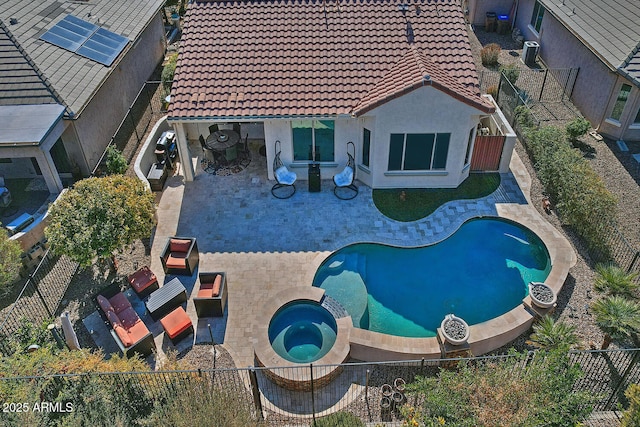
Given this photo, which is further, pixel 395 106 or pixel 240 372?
pixel 395 106

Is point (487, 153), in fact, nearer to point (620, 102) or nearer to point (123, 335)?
point (620, 102)

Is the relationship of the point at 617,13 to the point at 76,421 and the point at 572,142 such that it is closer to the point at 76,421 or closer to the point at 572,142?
the point at 572,142

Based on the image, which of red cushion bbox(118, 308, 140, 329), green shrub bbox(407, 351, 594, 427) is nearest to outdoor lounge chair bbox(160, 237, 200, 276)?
red cushion bbox(118, 308, 140, 329)

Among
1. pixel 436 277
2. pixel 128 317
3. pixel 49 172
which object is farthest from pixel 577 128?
pixel 49 172

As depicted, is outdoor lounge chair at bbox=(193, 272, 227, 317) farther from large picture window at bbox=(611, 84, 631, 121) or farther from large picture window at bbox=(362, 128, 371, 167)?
large picture window at bbox=(611, 84, 631, 121)

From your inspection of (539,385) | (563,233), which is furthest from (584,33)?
(539,385)

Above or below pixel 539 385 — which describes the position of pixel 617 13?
above

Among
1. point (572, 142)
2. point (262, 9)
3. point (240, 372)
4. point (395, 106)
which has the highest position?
point (262, 9)
